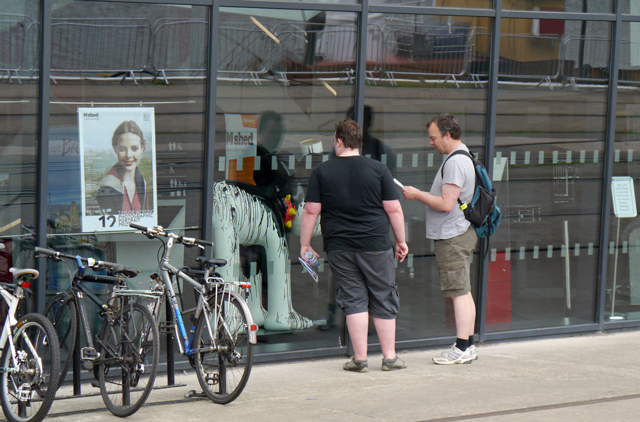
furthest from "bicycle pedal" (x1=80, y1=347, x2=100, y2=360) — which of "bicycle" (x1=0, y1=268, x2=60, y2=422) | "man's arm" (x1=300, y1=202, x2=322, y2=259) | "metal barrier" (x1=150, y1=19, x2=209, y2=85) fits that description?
"metal barrier" (x1=150, y1=19, x2=209, y2=85)

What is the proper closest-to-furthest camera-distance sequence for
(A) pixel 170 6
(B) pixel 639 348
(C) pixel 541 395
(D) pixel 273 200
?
(C) pixel 541 395, (A) pixel 170 6, (D) pixel 273 200, (B) pixel 639 348

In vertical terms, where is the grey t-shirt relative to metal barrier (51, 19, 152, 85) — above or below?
below

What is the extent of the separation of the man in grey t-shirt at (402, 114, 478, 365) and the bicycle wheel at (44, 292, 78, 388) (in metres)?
2.50

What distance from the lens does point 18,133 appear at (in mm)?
5590

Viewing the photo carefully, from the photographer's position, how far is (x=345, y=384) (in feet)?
19.1

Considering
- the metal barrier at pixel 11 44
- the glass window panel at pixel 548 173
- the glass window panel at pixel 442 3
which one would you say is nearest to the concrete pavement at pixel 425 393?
the glass window panel at pixel 548 173

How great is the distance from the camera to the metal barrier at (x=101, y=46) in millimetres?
5664

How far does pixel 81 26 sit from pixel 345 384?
3004mm

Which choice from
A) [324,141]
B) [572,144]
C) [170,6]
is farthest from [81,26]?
[572,144]

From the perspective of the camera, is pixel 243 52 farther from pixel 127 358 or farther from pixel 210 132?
pixel 127 358

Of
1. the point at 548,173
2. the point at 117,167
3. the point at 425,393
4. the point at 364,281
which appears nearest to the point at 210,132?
the point at 117,167

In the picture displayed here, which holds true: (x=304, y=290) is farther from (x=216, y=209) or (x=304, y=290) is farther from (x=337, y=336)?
(x=216, y=209)

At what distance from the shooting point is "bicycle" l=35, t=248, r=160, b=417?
4961 millimetres

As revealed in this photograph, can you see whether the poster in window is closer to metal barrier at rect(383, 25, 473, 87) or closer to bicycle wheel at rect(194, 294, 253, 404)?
bicycle wheel at rect(194, 294, 253, 404)
